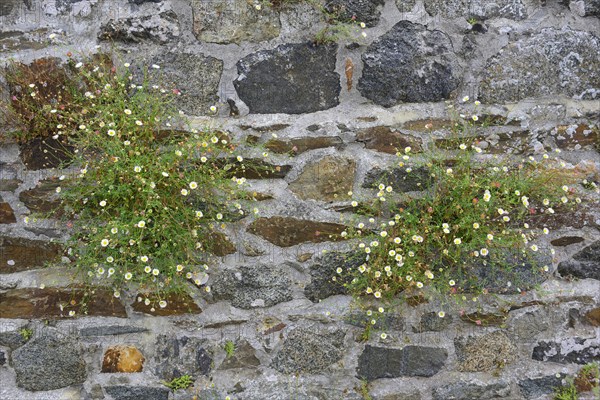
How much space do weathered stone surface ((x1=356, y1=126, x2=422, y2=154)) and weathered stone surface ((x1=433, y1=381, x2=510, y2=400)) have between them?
1.11 m

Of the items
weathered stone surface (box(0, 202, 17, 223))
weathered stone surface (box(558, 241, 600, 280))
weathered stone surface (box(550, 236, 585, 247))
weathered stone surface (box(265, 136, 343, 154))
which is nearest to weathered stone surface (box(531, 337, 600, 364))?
weathered stone surface (box(558, 241, 600, 280))

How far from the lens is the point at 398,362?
8.75 ft

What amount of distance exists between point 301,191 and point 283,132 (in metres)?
0.28

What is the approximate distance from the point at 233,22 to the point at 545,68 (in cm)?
147

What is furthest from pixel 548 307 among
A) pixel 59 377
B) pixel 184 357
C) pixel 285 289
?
pixel 59 377

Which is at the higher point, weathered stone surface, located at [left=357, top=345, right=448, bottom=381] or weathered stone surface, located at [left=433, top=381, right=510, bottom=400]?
weathered stone surface, located at [left=357, top=345, right=448, bottom=381]

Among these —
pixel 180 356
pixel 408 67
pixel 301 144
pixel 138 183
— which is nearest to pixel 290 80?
pixel 301 144

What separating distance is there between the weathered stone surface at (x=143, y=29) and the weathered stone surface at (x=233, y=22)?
11 cm

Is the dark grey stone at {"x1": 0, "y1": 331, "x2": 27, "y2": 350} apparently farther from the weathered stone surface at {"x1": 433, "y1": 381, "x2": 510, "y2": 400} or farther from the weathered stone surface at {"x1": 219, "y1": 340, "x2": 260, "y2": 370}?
the weathered stone surface at {"x1": 433, "y1": 381, "x2": 510, "y2": 400}

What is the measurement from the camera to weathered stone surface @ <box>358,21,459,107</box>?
8.69 ft

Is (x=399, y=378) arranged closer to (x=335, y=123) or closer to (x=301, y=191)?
(x=301, y=191)

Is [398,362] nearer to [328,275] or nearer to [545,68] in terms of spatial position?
[328,275]

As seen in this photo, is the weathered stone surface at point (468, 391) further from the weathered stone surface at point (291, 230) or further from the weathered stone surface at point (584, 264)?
the weathered stone surface at point (291, 230)

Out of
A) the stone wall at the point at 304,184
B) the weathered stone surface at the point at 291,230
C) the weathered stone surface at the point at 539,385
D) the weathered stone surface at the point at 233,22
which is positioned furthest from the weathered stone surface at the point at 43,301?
the weathered stone surface at the point at 539,385
